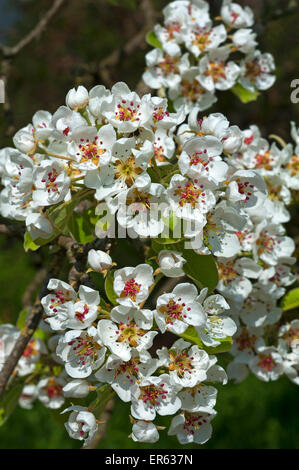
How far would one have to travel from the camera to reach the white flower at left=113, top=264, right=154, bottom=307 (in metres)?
1.49

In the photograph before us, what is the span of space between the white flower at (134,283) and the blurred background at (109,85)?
1338 millimetres

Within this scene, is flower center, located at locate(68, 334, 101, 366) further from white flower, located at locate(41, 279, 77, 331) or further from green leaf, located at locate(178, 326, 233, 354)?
green leaf, located at locate(178, 326, 233, 354)

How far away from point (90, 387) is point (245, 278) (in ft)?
2.10

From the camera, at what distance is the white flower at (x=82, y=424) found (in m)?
1.52

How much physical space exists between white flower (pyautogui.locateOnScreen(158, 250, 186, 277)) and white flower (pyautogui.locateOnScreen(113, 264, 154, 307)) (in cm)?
5

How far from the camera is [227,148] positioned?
1649mm

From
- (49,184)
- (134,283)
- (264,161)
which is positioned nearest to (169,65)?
(264,161)

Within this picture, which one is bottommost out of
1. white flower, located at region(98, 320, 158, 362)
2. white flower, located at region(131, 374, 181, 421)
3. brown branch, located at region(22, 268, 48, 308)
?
brown branch, located at region(22, 268, 48, 308)

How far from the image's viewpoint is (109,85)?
3.23m

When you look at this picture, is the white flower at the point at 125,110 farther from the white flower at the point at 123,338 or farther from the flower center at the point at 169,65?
the flower center at the point at 169,65

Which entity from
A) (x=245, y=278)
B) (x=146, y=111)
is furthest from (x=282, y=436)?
(x=146, y=111)

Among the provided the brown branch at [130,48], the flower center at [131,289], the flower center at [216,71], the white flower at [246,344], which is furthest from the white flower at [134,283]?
the brown branch at [130,48]

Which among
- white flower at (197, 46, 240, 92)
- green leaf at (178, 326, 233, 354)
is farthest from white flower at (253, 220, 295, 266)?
white flower at (197, 46, 240, 92)

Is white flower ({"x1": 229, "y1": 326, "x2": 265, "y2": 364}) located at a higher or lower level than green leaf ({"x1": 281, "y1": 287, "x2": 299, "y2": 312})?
lower
